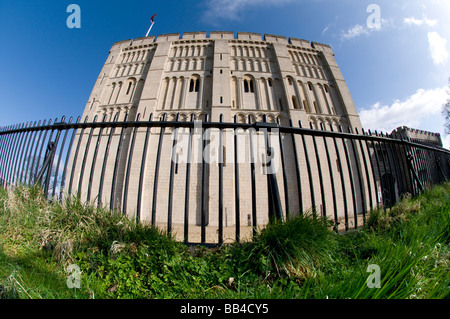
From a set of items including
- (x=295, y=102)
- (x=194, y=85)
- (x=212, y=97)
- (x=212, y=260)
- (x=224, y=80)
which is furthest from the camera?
(x=194, y=85)

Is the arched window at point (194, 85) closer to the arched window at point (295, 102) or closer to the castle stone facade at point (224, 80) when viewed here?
the castle stone facade at point (224, 80)

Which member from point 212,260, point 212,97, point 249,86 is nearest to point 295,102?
point 249,86

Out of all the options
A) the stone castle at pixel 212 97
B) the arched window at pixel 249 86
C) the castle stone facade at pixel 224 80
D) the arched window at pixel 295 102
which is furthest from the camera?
the arched window at pixel 249 86

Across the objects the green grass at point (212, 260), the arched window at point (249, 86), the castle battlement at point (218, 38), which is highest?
the castle battlement at point (218, 38)

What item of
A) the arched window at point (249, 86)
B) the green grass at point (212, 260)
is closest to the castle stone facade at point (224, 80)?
the arched window at point (249, 86)

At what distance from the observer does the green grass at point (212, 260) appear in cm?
94

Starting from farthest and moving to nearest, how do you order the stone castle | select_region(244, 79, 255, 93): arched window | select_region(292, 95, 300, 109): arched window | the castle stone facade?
1. select_region(244, 79, 255, 93): arched window
2. select_region(292, 95, 300, 109): arched window
3. the castle stone facade
4. the stone castle

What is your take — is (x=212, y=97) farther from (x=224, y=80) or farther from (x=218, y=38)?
(x=218, y=38)

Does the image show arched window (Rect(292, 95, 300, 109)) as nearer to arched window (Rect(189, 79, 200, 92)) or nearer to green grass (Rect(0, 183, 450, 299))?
arched window (Rect(189, 79, 200, 92))

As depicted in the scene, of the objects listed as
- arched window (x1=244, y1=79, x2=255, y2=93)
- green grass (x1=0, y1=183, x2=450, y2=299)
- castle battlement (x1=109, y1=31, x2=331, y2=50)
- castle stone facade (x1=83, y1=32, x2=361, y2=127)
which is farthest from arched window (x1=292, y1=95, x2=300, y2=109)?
green grass (x1=0, y1=183, x2=450, y2=299)

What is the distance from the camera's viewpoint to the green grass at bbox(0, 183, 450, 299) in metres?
0.94

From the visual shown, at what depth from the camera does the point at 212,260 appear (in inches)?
59.6

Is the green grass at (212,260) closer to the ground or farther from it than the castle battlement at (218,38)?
closer to the ground
